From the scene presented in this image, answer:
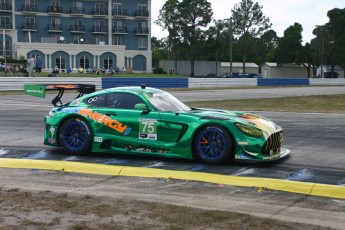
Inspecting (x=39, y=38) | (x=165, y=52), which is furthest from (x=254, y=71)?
(x=39, y=38)

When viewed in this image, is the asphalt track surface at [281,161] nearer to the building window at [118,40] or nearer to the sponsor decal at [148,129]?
the sponsor decal at [148,129]

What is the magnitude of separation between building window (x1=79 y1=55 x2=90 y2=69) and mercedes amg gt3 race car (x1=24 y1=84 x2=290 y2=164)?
63175 millimetres

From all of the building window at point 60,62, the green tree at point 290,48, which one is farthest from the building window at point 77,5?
the green tree at point 290,48

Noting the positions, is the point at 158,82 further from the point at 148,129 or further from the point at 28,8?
the point at 28,8

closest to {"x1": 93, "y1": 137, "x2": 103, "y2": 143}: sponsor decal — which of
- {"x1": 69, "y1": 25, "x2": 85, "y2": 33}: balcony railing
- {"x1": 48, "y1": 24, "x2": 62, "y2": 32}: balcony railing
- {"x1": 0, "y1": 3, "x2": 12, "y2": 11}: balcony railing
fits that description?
{"x1": 0, "y1": 3, "x2": 12, "y2": 11}: balcony railing

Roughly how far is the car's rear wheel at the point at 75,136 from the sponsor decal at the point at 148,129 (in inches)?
40.1

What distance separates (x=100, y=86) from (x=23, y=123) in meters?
19.3

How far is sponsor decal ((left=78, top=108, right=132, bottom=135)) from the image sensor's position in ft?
28.5

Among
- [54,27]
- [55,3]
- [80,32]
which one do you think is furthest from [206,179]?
[55,3]

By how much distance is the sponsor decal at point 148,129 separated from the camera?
8.42m

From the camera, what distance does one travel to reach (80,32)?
76062 mm

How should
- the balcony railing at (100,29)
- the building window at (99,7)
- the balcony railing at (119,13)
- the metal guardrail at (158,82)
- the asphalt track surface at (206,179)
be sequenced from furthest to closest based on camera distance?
1. the balcony railing at (119,13)
2. the building window at (99,7)
3. the balcony railing at (100,29)
4. the metal guardrail at (158,82)
5. the asphalt track surface at (206,179)

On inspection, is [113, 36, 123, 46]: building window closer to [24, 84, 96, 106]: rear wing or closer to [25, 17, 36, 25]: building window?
[25, 17, 36, 25]: building window

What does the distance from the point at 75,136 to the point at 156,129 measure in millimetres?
1664
